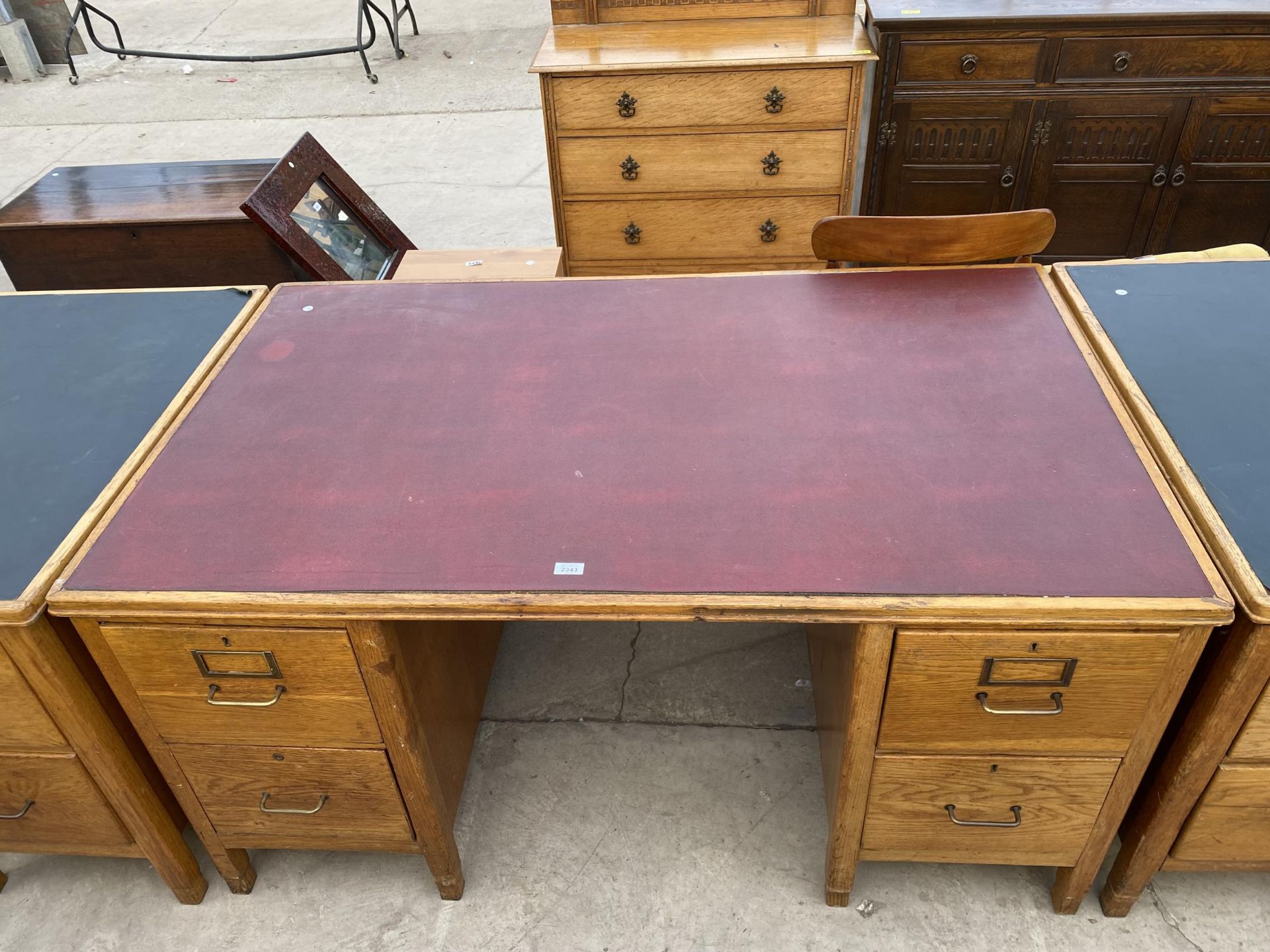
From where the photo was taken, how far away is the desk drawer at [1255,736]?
1512mm

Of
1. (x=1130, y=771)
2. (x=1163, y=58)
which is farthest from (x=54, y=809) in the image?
(x=1163, y=58)

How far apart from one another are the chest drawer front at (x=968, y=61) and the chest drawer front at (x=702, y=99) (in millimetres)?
297

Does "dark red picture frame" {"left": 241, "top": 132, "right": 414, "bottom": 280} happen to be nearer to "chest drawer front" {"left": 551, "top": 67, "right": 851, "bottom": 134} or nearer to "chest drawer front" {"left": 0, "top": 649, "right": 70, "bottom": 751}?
"chest drawer front" {"left": 551, "top": 67, "right": 851, "bottom": 134}

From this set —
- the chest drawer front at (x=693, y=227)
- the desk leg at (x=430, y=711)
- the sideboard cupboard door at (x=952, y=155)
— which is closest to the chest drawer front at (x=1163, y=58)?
the sideboard cupboard door at (x=952, y=155)

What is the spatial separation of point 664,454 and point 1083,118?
2.67 m

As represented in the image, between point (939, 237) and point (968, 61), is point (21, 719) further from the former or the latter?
point (968, 61)

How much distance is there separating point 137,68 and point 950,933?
7.91 m

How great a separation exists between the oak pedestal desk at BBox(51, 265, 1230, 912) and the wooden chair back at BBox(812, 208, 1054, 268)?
0.12 m

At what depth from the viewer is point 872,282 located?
2.12 m

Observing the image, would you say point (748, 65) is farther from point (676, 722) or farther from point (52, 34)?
point (52, 34)

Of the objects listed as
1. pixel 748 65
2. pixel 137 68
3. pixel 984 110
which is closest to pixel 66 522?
pixel 748 65

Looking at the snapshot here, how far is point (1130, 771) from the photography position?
1641 millimetres

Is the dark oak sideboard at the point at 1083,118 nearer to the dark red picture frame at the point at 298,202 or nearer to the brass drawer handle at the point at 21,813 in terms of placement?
the dark red picture frame at the point at 298,202

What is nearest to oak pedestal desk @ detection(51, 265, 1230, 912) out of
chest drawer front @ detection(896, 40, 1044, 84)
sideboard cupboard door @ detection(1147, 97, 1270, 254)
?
chest drawer front @ detection(896, 40, 1044, 84)
